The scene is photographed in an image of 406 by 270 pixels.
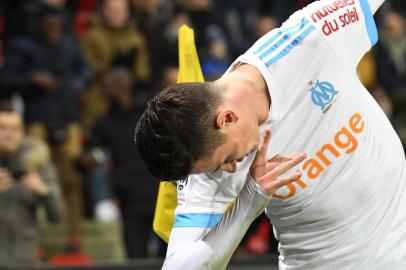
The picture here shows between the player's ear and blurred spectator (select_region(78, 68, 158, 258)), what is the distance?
4.42 metres

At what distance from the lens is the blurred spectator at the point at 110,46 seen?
8477mm

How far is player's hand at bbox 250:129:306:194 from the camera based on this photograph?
310cm

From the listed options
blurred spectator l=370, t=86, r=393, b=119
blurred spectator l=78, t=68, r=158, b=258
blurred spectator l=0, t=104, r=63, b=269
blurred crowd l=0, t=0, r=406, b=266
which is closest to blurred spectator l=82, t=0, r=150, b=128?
blurred crowd l=0, t=0, r=406, b=266

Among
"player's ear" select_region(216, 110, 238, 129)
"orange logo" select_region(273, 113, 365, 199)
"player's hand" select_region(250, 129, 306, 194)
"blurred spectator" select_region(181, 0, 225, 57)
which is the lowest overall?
"blurred spectator" select_region(181, 0, 225, 57)

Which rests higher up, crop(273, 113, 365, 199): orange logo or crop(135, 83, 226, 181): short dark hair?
crop(135, 83, 226, 181): short dark hair

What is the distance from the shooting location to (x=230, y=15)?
9.77 meters

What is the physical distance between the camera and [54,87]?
797cm

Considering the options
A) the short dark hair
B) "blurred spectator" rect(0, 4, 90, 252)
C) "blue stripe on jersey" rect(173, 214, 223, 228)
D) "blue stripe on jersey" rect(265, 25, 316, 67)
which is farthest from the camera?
"blurred spectator" rect(0, 4, 90, 252)

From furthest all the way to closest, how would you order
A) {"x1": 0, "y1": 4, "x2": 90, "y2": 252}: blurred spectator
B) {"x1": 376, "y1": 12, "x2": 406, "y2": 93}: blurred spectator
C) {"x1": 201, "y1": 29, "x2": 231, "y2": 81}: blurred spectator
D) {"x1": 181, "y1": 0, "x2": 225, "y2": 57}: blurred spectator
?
{"x1": 376, "y1": 12, "x2": 406, "y2": 93}: blurred spectator, {"x1": 181, "y1": 0, "x2": 225, "y2": 57}: blurred spectator, {"x1": 201, "y1": 29, "x2": 231, "y2": 81}: blurred spectator, {"x1": 0, "y1": 4, "x2": 90, "y2": 252}: blurred spectator

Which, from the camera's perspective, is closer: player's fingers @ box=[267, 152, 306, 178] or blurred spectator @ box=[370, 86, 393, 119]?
player's fingers @ box=[267, 152, 306, 178]

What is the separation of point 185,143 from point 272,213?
0.60m

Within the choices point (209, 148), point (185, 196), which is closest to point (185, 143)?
point (209, 148)

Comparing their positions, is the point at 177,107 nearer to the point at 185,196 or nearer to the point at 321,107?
the point at 185,196

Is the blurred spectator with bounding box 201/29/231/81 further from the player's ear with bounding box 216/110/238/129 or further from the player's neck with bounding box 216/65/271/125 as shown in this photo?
the player's ear with bounding box 216/110/238/129
